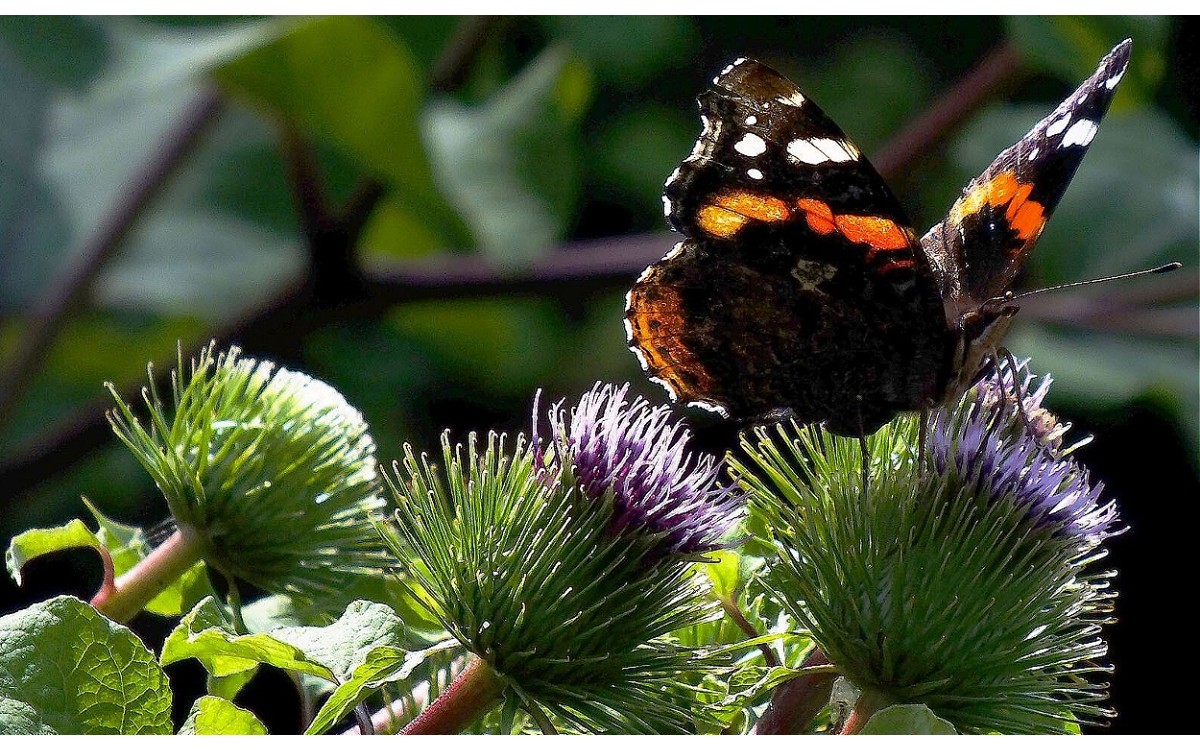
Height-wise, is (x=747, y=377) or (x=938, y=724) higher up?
(x=747, y=377)

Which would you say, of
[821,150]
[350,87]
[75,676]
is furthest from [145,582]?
[350,87]

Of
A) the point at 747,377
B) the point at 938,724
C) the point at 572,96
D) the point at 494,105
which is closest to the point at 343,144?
the point at 494,105

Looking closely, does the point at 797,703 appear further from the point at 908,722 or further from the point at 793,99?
the point at 793,99

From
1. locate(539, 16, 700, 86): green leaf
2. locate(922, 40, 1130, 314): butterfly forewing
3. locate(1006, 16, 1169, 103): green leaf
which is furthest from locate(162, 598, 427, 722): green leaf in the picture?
locate(539, 16, 700, 86): green leaf

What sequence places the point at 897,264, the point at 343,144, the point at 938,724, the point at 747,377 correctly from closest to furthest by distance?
1. the point at 938,724
2. the point at 897,264
3. the point at 747,377
4. the point at 343,144

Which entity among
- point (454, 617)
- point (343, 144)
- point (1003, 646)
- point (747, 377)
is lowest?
point (1003, 646)

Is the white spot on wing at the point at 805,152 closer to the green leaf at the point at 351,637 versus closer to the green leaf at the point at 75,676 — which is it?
the green leaf at the point at 351,637

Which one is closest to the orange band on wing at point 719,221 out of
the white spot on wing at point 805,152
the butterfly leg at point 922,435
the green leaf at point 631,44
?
the white spot on wing at point 805,152

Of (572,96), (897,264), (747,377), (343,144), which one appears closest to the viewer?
(897,264)

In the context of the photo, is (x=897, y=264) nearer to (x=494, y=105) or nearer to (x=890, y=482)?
(x=890, y=482)
